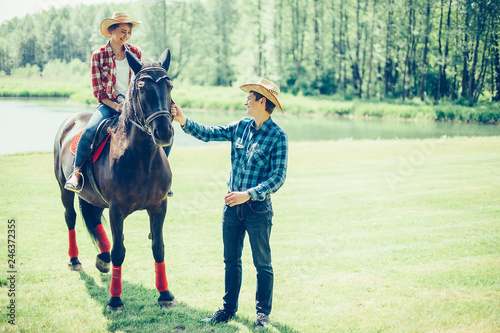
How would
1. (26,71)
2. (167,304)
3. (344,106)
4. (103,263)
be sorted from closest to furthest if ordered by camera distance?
1. (167,304)
2. (103,263)
3. (26,71)
4. (344,106)

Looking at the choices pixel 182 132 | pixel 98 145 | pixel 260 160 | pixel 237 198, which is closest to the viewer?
pixel 237 198

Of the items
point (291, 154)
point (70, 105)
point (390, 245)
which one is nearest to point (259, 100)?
point (390, 245)

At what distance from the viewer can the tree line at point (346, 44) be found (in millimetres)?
41656

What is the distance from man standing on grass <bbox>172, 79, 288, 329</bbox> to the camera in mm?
4355

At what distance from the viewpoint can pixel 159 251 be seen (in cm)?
509

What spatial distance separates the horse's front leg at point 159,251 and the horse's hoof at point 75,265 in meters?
1.69

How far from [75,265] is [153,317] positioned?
6.70 feet

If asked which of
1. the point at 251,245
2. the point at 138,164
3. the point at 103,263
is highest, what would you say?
the point at 138,164

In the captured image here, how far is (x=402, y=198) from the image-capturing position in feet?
35.0

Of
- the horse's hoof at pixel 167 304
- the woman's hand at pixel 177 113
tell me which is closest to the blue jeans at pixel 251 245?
the horse's hoof at pixel 167 304

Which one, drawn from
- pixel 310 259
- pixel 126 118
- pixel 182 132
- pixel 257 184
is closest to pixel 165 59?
pixel 126 118

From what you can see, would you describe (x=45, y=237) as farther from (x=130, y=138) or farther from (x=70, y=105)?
(x=70, y=105)

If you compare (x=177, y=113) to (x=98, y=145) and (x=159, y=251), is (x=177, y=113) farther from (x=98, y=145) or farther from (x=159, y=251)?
(x=159, y=251)

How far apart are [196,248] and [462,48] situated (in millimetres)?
42268
